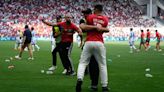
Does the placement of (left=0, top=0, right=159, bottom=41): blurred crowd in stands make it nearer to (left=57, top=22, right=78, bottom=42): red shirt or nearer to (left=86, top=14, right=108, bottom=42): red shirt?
(left=57, top=22, right=78, bottom=42): red shirt

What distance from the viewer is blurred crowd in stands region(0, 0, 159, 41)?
6197 centimetres

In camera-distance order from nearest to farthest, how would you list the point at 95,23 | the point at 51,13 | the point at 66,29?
the point at 95,23 < the point at 66,29 < the point at 51,13

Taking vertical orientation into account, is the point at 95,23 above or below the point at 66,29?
above

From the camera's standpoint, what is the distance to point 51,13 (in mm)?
69375

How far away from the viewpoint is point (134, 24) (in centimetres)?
7144

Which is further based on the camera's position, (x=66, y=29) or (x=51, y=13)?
(x=51, y=13)

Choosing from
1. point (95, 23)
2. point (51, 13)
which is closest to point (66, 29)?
point (95, 23)

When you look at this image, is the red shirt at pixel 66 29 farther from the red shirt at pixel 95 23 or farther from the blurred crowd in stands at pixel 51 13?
the blurred crowd in stands at pixel 51 13

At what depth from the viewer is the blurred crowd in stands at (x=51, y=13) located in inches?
2440

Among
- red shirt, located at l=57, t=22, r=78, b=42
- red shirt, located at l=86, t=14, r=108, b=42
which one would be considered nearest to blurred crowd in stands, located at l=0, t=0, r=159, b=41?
red shirt, located at l=57, t=22, r=78, b=42

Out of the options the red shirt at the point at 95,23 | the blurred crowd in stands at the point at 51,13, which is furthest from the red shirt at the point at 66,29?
the blurred crowd in stands at the point at 51,13

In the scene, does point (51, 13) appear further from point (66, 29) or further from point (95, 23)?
point (95, 23)

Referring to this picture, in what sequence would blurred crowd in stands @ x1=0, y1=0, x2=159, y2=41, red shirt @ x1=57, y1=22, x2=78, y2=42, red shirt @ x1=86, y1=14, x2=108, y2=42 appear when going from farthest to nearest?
blurred crowd in stands @ x1=0, y1=0, x2=159, y2=41 → red shirt @ x1=57, y1=22, x2=78, y2=42 → red shirt @ x1=86, y1=14, x2=108, y2=42

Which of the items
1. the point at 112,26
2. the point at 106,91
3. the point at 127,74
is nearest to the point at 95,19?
the point at 106,91
